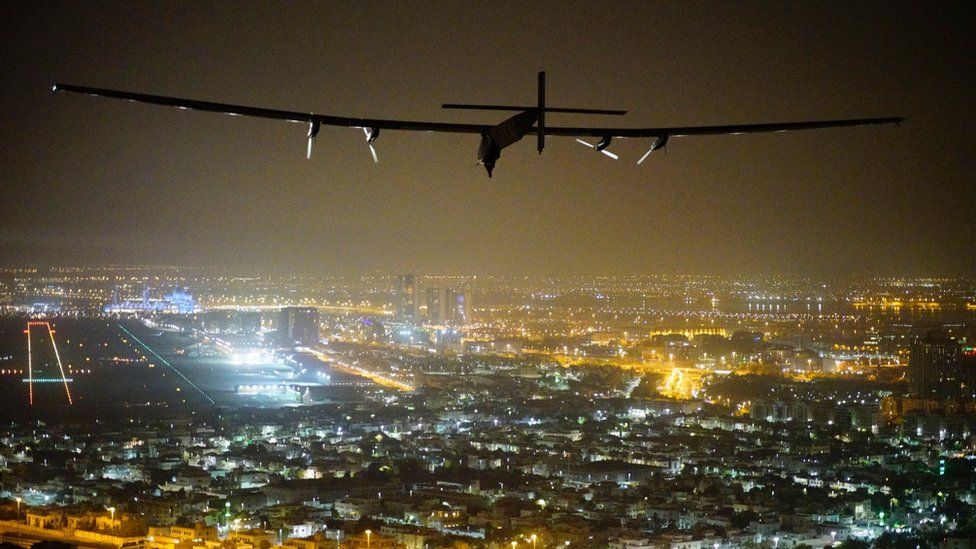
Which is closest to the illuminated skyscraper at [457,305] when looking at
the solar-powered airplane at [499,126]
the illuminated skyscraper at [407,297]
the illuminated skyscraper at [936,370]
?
the illuminated skyscraper at [407,297]

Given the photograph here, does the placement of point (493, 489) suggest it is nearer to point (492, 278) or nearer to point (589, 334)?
point (589, 334)

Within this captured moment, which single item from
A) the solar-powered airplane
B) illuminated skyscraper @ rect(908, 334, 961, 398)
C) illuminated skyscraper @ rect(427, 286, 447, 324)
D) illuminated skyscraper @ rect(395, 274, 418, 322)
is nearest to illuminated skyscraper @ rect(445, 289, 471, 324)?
illuminated skyscraper @ rect(427, 286, 447, 324)

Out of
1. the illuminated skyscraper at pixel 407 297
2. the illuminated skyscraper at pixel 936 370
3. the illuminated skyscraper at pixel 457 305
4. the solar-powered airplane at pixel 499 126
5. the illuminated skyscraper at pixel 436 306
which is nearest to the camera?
the solar-powered airplane at pixel 499 126

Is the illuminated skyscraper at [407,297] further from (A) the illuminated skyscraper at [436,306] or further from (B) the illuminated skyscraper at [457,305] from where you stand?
(B) the illuminated skyscraper at [457,305]

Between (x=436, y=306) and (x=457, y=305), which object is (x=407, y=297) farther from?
(x=457, y=305)

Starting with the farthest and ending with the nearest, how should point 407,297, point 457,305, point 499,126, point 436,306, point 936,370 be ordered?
point 407,297 < point 436,306 < point 457,305 < point 936,370 < point 499,126

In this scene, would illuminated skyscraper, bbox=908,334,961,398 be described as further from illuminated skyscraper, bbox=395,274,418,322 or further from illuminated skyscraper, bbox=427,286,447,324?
illuminated skyscraper, bbox=395,274,418,322

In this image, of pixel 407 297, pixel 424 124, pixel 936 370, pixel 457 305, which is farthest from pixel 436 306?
pixel 424 124

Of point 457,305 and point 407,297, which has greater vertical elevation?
point 407,297
